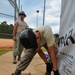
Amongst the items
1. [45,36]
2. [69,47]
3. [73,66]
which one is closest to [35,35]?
[45,36]

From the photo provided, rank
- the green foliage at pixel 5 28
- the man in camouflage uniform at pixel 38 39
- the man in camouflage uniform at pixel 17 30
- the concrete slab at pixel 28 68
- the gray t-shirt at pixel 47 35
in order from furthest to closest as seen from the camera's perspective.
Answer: the green foliage at pixel 5 28, the man in camouflage uniform at pixel 17 30, the concrete slab at pixel 28 68, the gray t-shirt at pixel 47 35, the man in camouflage uniform at pixel 38 39

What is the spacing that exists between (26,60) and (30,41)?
94cm

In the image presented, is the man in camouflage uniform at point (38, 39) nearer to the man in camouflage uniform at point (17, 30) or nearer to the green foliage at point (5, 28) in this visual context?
the man in camouflage uniform at point (17, 30)

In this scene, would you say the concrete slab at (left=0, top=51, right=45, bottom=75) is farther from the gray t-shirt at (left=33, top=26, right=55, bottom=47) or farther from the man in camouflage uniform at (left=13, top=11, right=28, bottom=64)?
the gray t-shirt at (left=33, top=26, right=55, bottom=47)

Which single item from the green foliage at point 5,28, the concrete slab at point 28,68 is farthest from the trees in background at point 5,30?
the concrete slab at point 28,68

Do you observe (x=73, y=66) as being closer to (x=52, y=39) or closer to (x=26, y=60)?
Answer: (x=52, y=39)

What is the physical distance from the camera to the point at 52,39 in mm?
3125

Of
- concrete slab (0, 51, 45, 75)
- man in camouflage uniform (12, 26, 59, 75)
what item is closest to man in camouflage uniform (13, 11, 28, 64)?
concrete slab (0, 51, 45, 75)

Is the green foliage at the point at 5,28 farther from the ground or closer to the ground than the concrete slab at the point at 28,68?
farther from the ground

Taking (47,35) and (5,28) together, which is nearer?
(47,35)

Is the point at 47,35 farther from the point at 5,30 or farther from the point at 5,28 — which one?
the point at 5,28

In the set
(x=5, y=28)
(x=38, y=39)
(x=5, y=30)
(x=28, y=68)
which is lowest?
(x=28, y=68)

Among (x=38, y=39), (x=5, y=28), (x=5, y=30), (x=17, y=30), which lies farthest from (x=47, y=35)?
(x=5, y=28)

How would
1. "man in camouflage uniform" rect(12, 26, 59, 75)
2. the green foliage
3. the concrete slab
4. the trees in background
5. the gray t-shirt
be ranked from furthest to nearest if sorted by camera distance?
the trees in background < the green foliage < the concrete slab < the gray t-shirt < "man in camouflage uniform" rect(12, 26, 59, 75)
